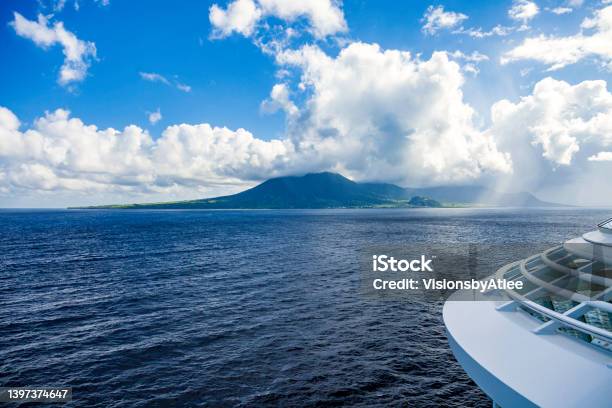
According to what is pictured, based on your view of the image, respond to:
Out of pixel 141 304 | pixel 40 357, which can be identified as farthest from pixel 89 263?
pixel 40 357

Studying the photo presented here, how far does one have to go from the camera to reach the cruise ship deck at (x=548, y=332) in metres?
7.14

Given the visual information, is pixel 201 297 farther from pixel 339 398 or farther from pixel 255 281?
pixel 339 398

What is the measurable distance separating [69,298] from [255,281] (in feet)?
67.3

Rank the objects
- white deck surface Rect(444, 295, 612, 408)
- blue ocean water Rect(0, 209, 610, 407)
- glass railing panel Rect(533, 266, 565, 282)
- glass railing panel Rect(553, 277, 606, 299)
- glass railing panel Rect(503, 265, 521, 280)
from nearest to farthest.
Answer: white deck surface Rect(444, 295, 612, 408)
glass railing panel Rect(553, 277, 606, 299)
glass railing panel Rect(533, 266, 565, 282)
glass railing panel Rect(503, 265, 521, 280)
blue ocean water Rect(0, 209, 610, 407)

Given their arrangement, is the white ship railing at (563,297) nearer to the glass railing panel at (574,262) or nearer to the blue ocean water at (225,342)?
the glass railing panel at (574,262)

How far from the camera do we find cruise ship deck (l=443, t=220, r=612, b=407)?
7.14 meters

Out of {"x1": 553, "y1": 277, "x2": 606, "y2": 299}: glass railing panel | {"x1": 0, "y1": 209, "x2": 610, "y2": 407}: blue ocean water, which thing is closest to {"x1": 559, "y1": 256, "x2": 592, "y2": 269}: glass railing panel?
{"x1": 553, "y1": 277, "x2": 606, "y2": 299}: glass railing panel

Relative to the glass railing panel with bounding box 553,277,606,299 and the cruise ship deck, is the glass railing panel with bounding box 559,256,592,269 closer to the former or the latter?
the cruise ship deck

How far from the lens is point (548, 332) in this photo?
9.37 meters

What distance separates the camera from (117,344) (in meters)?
22.6

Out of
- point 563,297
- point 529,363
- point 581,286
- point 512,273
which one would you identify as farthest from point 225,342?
point 581,286

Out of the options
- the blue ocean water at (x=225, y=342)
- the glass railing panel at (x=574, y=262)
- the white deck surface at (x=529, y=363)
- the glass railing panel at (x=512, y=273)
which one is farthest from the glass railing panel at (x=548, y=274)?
the blue ocean water at (x=225, y=342)

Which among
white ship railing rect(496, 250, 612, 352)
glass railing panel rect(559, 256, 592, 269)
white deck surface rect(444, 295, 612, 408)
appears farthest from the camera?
glass railing panel rect(559, 256, 592, 269)

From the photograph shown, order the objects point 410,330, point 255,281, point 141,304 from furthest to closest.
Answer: point 255,281 → point 141,304 → point 410,330
